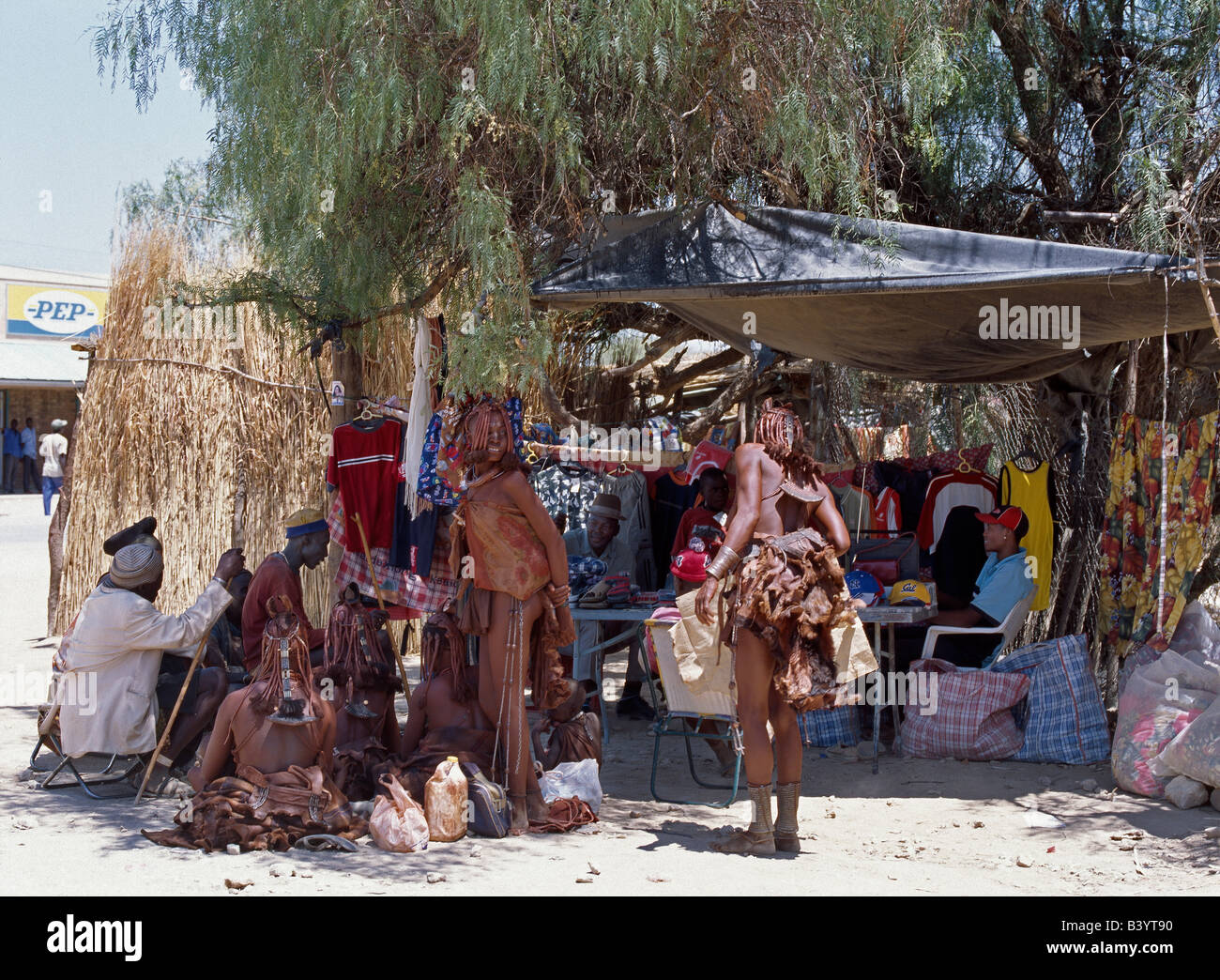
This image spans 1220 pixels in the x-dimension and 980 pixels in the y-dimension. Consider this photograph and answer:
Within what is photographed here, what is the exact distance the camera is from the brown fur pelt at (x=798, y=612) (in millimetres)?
4613

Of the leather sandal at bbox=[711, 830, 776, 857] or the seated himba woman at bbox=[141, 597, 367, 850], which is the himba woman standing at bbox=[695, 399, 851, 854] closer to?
the leather sandal at bbox=[711, 830, 776, 857]

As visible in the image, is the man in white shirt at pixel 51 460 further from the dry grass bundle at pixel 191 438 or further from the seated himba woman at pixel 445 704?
the seated himba woman at pixel 445 704

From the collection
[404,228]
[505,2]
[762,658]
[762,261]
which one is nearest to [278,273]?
[404,228]

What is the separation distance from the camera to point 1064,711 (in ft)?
20.6

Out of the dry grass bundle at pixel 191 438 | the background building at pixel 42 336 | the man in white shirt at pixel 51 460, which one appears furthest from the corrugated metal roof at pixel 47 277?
the dry grass bundle at pixel 191 438

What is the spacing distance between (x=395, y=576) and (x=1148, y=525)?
166 inches

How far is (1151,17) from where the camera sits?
7.17 meters

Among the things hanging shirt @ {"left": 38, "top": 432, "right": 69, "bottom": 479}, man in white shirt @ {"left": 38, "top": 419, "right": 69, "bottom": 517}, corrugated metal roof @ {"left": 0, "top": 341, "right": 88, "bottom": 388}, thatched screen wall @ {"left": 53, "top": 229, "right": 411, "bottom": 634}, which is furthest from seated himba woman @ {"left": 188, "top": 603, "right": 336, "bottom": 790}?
corrugated metal roof @ {"left": 0, "top": 341, "right": 88, "bottom": 388}

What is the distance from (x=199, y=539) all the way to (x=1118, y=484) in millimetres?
6853

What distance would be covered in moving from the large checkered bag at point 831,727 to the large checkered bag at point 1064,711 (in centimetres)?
93

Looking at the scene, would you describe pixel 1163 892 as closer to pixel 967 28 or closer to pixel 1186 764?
pixel 1186 764

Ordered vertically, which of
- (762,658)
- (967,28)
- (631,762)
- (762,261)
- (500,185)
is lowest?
(631,762)

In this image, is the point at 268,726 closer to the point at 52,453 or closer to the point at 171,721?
the point at 171,721

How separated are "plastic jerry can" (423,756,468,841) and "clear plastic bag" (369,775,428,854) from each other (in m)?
0.07
